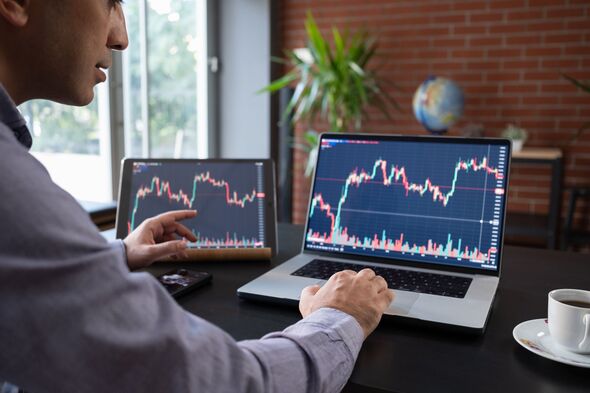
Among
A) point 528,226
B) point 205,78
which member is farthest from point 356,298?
point 205,78

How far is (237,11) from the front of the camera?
165 inches

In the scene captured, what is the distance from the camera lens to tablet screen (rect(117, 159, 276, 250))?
127 cm

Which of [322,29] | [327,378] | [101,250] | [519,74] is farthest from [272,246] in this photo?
[322,29]

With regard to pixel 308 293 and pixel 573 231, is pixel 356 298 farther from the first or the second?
pixel 573 231

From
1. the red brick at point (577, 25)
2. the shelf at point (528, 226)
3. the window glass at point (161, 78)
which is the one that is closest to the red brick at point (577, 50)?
the red brick at point (577, 25)

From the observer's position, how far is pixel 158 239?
118cm

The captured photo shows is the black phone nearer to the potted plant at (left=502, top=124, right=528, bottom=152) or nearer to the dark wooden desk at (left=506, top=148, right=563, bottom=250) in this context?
the dark wooden desk at (left=506, top=148, right=563, bottom=250)

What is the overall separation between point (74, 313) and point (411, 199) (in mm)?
803

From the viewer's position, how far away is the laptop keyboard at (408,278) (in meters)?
0.99

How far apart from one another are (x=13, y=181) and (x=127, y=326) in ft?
0.52

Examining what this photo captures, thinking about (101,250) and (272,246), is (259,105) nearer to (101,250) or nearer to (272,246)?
(272,246)

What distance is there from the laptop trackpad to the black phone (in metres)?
0.36

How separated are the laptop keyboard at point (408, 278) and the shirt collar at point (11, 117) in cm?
55

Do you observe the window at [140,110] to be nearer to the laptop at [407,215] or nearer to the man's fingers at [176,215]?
the man's fingers at [176,215]
